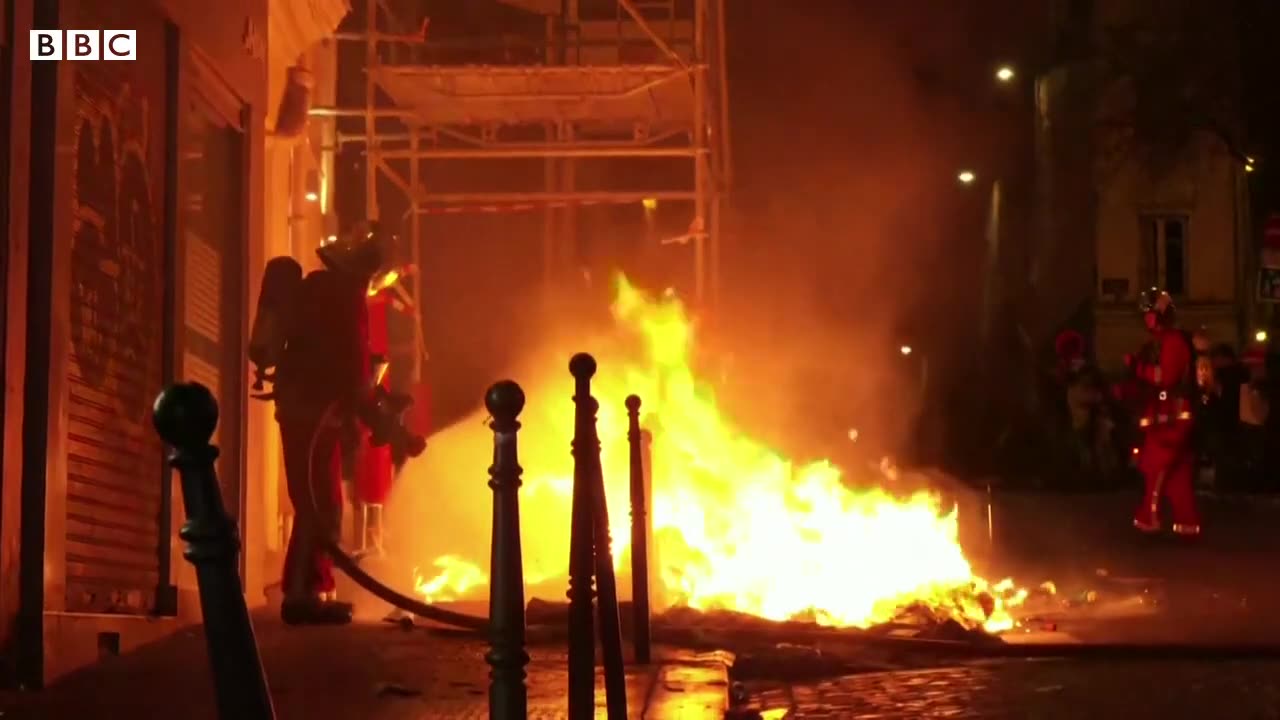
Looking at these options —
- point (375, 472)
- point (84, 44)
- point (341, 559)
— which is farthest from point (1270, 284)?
point (84, 44)

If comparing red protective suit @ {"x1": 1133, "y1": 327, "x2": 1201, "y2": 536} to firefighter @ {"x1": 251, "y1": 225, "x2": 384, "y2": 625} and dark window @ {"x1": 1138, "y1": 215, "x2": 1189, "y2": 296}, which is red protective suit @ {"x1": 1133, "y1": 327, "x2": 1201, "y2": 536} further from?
dark window @ {"x1": 1138, "y1": 215, "x2": 1189, "y2": 296}

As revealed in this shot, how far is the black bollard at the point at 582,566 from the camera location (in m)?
5.05

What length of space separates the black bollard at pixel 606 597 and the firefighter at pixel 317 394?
7.62 ft

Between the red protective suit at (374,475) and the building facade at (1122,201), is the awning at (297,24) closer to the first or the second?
the red protective suit at (374,475)

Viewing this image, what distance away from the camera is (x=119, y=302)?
23.3ft

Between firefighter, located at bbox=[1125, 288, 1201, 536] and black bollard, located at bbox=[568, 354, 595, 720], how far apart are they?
33.3ft

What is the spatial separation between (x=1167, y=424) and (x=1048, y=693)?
768cm

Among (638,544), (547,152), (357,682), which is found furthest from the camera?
(547,152)

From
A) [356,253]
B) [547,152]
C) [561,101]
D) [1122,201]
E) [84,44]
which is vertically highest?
[1122,201]

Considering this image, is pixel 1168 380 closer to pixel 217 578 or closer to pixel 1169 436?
pixel 1169 436

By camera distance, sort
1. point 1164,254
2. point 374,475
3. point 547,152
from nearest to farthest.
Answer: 1. point 374,475
2. point 547,152
3. point 1164,254

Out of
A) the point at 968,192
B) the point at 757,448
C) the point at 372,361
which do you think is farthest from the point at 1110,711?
the point at 968,192

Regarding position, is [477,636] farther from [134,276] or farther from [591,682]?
[591,682]

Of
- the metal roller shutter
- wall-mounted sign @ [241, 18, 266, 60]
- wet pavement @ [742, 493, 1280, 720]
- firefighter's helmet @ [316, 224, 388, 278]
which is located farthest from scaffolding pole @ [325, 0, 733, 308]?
the metal roller shutter
